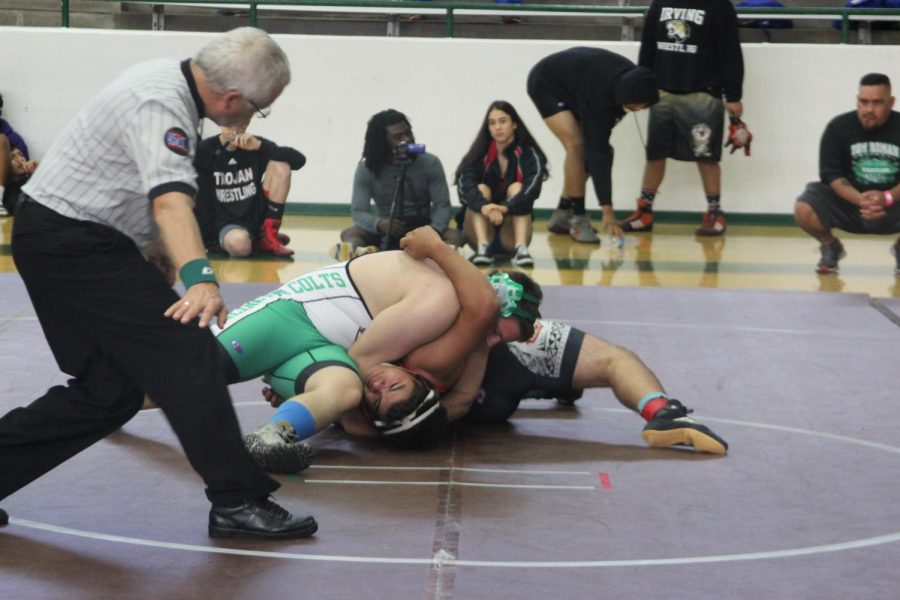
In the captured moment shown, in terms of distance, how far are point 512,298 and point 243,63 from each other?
1.49 m

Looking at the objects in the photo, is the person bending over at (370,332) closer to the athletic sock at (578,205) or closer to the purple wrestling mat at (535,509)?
Answer: the purple wrestling mat at (535,509)

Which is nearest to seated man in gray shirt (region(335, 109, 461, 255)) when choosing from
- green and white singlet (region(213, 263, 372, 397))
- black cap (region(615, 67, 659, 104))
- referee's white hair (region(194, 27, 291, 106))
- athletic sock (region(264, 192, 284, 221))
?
athletic sock (region(264, 192, 284, 221))

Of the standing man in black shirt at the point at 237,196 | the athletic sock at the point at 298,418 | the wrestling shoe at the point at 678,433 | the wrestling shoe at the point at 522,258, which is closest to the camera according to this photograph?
the athletic sock at the point at 298,418

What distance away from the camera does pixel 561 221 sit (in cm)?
1003

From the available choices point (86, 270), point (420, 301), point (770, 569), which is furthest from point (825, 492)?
point (86, 270)

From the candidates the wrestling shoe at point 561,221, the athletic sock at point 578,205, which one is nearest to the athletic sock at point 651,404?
the athletic sock at point 578,205

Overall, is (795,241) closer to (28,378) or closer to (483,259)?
(483,259)

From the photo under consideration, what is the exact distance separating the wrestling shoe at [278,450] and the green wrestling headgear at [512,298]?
79 centimetres

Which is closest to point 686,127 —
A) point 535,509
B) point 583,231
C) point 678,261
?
point 583,231

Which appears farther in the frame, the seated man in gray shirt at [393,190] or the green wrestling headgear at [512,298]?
the seated man in gray shirt at [393,190]

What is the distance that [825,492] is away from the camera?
159 inches

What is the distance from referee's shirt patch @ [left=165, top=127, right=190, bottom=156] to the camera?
10.5ft

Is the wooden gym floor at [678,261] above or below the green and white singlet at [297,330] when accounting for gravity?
below

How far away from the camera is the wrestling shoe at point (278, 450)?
158 inches
